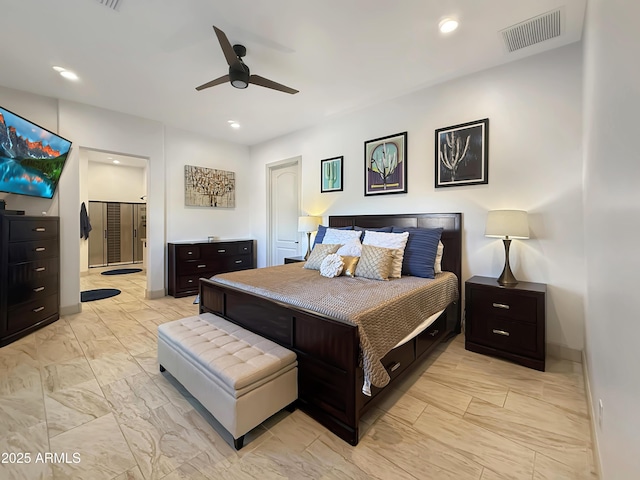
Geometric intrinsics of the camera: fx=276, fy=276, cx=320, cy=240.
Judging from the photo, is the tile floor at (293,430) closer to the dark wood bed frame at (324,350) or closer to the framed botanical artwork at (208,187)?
the dark wood bed frame at (324,350)

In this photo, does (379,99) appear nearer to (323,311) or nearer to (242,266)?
(323,311)

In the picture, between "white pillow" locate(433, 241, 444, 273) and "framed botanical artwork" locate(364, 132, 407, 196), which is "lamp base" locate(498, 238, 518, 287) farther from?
"framed botanical artwork" locate(364, 132, 407, 196)

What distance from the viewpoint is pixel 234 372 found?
4.91 feet

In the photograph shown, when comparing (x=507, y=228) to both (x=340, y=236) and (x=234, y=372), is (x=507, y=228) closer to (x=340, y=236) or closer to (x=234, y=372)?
(x=340, y=236)

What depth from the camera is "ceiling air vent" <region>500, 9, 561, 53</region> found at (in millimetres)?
2154

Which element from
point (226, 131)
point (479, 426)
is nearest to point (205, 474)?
point (479, 426)

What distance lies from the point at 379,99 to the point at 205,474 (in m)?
3.93

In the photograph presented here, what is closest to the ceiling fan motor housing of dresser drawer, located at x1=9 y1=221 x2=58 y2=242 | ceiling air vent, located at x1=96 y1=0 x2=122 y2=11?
ceiling air vent, located at x1=96 y1=0 x2=122 y2=11

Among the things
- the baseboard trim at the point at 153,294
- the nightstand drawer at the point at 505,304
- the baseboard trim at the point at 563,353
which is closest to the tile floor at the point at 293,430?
the baseboard trim at the point at 563,353

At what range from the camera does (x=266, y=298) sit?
80.4 inches

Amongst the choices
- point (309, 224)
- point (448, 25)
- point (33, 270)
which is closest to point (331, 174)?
point (309, 224)

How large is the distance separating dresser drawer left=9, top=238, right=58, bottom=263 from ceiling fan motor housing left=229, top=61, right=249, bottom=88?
2.78 m

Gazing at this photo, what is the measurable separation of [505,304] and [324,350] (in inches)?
69.1

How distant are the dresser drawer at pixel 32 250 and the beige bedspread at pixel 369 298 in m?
2.13
